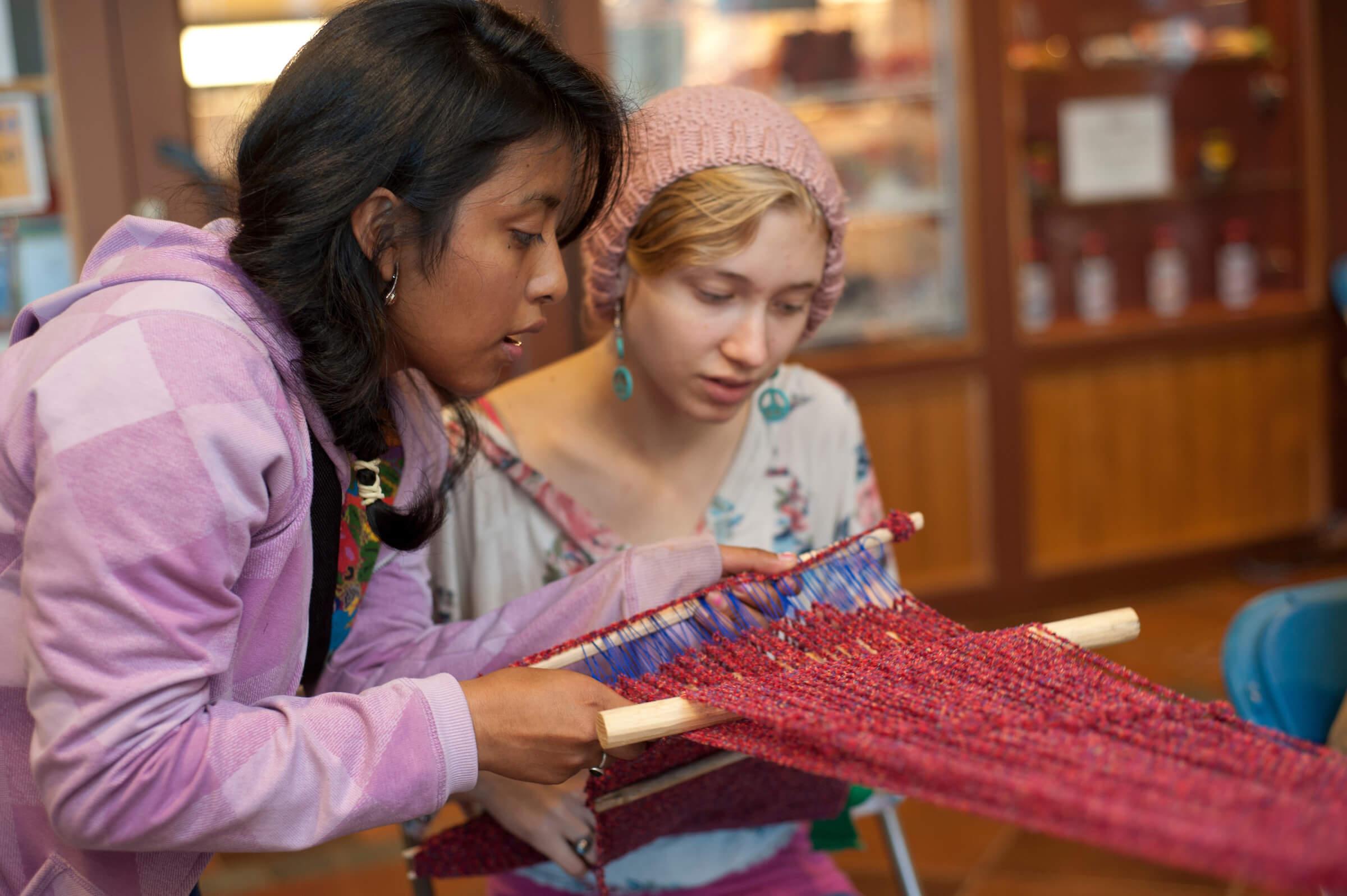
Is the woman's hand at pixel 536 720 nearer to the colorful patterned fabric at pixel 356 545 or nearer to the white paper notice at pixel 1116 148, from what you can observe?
the colorful patterned fabric at pixel 356 545

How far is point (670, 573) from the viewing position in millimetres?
1269

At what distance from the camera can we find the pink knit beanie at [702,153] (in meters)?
1.36

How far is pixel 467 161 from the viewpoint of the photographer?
0.97m

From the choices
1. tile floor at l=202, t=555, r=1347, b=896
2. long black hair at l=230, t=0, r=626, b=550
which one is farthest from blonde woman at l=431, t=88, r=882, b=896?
tile floor at l=202, t=555, r=1347, b=896

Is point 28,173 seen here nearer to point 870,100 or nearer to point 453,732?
point 870,100

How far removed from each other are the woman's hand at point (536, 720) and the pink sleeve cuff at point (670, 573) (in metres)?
0.24

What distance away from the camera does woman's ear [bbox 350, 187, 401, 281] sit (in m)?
0.96

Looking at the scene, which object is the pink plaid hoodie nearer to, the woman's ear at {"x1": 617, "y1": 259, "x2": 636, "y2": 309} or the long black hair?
the long black hair

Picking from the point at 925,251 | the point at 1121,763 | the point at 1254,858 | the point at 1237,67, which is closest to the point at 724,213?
the point at 1121,763

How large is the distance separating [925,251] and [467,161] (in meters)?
3.35

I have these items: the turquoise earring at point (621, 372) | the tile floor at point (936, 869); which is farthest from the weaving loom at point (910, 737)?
the tile floor at point (936, 869)

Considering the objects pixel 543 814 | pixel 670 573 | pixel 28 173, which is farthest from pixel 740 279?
pixel 28 173

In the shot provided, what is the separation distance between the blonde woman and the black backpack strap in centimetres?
32

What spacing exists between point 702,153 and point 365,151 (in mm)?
494
